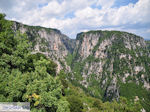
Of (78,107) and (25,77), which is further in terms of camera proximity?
(78,107)

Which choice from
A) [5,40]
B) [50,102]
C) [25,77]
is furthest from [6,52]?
[50,102]

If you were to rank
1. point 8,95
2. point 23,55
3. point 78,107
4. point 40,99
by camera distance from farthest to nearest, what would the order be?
point 78,107
point 23,55
point 8,95
point 40,99

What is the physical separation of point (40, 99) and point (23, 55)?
985 cm

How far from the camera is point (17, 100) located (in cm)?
1748

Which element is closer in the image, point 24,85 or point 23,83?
point 24,85

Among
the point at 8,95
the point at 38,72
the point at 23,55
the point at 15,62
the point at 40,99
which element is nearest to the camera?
the point at 40,99

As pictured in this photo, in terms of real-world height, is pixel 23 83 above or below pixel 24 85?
above

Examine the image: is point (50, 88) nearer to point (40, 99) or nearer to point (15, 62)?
point (40, 99)

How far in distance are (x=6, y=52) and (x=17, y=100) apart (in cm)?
881

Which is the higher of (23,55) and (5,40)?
(5,40)

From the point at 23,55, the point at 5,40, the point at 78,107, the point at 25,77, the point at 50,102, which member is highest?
the point at 5,40

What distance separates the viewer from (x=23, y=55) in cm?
2331

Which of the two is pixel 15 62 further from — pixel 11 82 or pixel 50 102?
pixel 50 102

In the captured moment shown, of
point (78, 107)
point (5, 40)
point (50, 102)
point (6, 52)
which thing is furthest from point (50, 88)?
point (78, 107)
